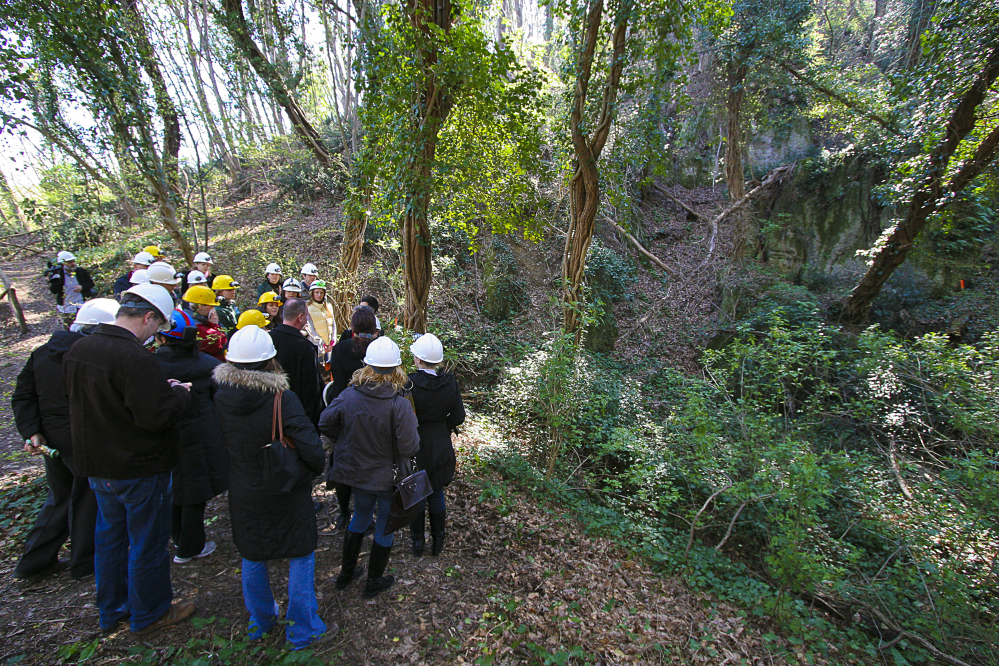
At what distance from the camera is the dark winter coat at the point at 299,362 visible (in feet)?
11.9

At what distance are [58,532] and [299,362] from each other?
194 cm

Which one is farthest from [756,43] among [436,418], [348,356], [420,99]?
[436,418]

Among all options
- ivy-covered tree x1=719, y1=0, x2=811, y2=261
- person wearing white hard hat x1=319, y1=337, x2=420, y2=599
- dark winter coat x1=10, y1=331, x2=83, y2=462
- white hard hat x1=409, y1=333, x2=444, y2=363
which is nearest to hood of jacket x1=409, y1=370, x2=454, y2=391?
white hard hat x1=409, y1=333, x2=444, y2=363

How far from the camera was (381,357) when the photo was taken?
9.49 ft

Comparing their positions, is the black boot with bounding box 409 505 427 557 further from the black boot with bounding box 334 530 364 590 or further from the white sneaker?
the white sneaker

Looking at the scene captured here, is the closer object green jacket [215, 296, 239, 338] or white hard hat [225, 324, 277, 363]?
white hard hat [225, 324, 277, 363]

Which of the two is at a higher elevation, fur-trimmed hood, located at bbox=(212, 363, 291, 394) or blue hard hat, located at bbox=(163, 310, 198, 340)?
blue hard hat, located at bbox=(163, 310, 198, 340)

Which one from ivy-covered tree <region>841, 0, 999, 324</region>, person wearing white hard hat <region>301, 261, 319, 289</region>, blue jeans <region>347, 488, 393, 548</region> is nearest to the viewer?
blue jeans <region>347, 488, 393, 548</region>

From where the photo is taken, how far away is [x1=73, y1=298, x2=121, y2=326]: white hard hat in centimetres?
275

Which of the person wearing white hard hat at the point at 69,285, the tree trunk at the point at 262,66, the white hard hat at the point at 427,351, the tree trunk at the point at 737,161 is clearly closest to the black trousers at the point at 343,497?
the white hard hat at the point at 427,351

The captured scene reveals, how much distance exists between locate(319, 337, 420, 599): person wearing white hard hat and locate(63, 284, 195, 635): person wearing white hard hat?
0.92 metres

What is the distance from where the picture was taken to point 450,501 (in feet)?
15.3

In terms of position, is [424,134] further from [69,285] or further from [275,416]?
[69,285]

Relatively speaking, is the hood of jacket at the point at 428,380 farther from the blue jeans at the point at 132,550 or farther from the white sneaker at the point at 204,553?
the white sneaker at the point at 204,553
